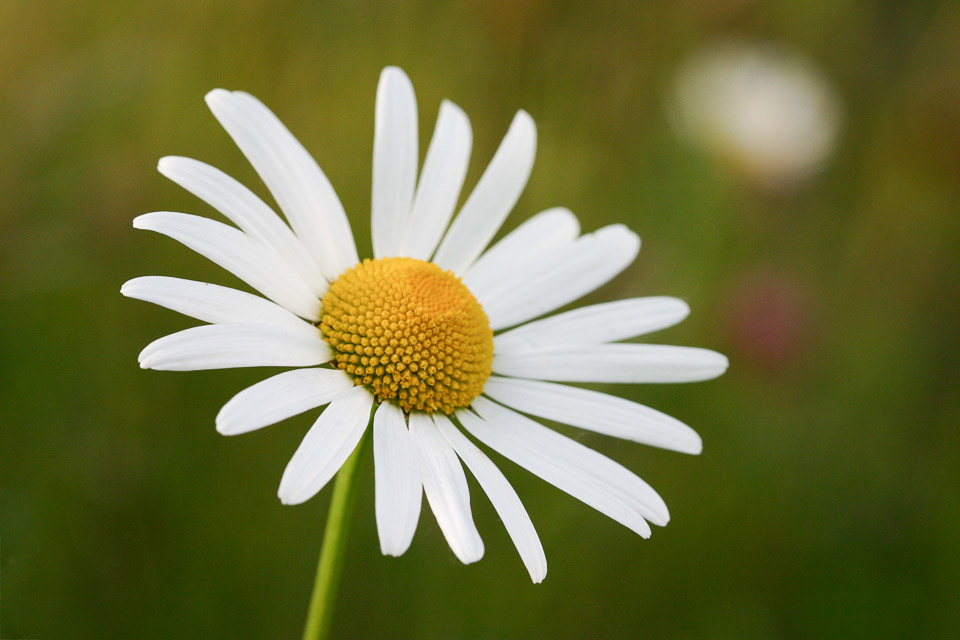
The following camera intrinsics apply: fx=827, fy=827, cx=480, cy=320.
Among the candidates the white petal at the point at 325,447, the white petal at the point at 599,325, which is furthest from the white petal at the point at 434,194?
the white petal at the point at 325,447

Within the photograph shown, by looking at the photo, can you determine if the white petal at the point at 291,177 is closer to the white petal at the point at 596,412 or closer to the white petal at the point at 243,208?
the white petal at the point at 243,208

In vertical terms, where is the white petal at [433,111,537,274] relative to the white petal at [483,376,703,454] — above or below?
above

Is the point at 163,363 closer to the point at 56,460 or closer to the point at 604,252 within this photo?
the point at 604,252

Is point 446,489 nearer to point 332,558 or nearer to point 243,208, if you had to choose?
point 332,558

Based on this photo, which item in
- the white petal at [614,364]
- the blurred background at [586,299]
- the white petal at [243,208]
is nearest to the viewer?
the white petal at [243,208]

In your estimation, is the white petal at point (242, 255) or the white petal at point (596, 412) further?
the white petal at point (596, 412)

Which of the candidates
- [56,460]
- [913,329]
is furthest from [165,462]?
[913,329]

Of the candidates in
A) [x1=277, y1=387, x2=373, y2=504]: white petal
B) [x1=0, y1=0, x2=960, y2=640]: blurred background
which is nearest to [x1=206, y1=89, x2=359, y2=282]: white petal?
[x1=277, y1=387, x2=373, y2=504]: white petal

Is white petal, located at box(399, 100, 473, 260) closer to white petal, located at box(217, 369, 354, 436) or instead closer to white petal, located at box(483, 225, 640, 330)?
white petal, located at box(483, 225, 640, 330)

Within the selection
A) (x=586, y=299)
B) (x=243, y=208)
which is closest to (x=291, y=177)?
(x=243, y=208)

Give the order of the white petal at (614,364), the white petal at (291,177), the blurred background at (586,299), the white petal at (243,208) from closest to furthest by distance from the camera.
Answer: the white petal at (243,208)
the white petal at (291,177)
the white petal at (614,364)
the blurred background at (586,299)
